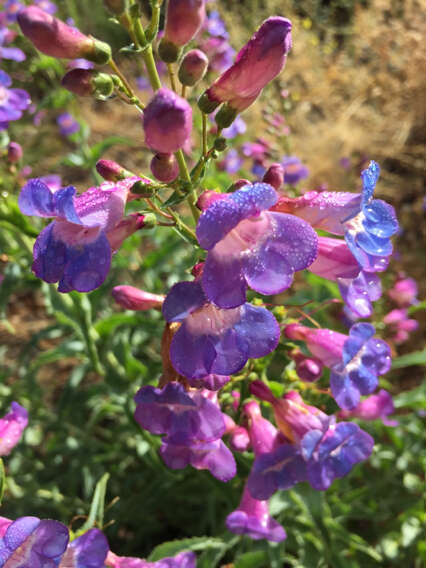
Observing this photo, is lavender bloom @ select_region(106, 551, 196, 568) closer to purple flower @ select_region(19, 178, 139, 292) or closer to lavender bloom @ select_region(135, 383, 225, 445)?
lavender bloom @ select_region(135, 383, 225, 445)

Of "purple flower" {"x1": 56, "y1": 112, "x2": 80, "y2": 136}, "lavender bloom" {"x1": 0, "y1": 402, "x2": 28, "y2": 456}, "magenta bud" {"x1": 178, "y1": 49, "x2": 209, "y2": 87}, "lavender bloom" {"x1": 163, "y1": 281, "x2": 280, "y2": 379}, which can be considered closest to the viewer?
"lavender bloom" {"x1": 163, "y1": 281, "x2": 280, "y2": 379}

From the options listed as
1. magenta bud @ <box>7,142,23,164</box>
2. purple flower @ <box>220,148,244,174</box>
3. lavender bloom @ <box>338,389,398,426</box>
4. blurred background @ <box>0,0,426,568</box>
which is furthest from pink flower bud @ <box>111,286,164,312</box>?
purple flower @ <box>220,148,244,174</box>

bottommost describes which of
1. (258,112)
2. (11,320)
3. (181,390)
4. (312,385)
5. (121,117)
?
(11,320)

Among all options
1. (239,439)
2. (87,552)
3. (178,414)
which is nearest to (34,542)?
(87,552)

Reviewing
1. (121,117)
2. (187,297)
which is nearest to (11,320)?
(121,117)

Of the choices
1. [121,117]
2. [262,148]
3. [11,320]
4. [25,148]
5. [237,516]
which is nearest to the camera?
[237,516]


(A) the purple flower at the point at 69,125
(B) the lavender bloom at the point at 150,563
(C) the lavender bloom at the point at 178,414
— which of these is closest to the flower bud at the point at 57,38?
(C) the lavender bloom at the point at 178,414

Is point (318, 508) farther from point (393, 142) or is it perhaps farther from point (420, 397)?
point (393, 142)
